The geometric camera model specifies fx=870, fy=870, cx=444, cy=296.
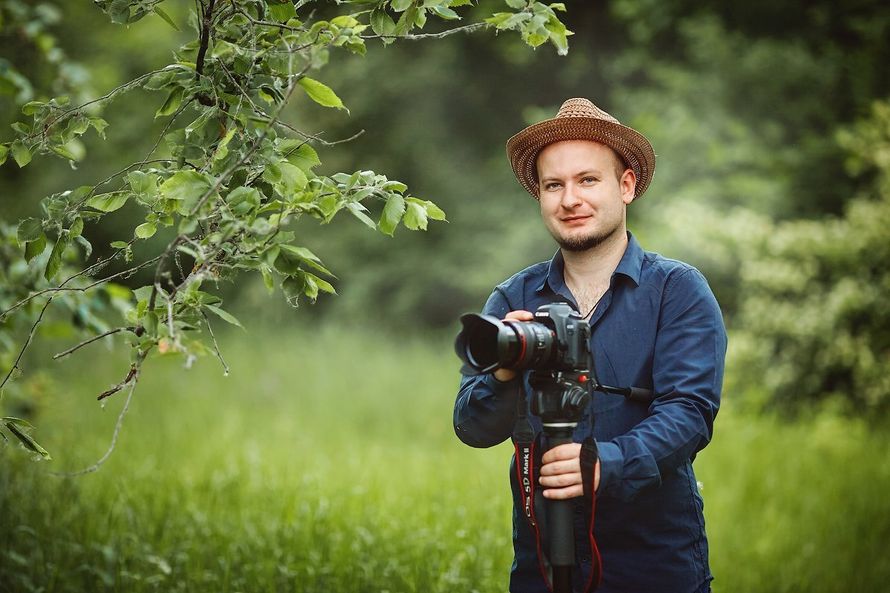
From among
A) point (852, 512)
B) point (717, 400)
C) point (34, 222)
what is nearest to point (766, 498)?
point (852, 512)

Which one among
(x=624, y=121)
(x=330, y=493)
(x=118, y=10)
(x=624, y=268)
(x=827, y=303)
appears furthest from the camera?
(x=624, y=121)

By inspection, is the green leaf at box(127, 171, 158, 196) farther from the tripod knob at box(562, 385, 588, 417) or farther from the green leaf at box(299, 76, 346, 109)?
the tripod knob at box(562, 385, 588, 417)

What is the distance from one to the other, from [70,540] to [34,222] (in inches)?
76.0

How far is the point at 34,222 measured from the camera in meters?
2.27

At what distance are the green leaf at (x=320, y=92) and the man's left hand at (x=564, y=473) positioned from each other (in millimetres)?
951

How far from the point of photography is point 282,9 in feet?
7.12

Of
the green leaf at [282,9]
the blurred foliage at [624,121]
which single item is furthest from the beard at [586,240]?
the blurred foliage at [624,121]

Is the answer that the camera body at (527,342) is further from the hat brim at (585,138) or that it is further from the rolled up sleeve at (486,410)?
the hat brim at (585,138)

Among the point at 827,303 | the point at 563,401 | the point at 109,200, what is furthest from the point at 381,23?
the point at 827,303

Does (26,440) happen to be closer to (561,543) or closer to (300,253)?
(300,253)

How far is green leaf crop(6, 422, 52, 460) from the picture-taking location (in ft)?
7.32

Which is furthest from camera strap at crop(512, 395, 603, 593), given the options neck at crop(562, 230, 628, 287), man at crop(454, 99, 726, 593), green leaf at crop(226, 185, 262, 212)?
green leaf at crop(226, 185, 262, 212)

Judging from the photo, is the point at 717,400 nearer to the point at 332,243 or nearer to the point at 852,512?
the point at 852,512

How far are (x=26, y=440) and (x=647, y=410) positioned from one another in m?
1.61
